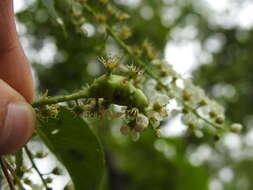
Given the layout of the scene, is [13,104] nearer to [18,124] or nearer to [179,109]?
[18,124]

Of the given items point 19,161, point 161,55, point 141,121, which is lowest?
point 161,55

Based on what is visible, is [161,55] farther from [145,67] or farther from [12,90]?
[12,90]

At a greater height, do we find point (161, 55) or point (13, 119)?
point (13, 119)

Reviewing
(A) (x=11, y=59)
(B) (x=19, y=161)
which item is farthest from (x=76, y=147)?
(A) (x=11, y=59)

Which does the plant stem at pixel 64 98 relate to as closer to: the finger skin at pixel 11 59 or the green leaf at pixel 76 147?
the finger skin at pixel 11 59

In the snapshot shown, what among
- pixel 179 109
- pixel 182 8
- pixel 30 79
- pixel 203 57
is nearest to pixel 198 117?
pixel 179 109
